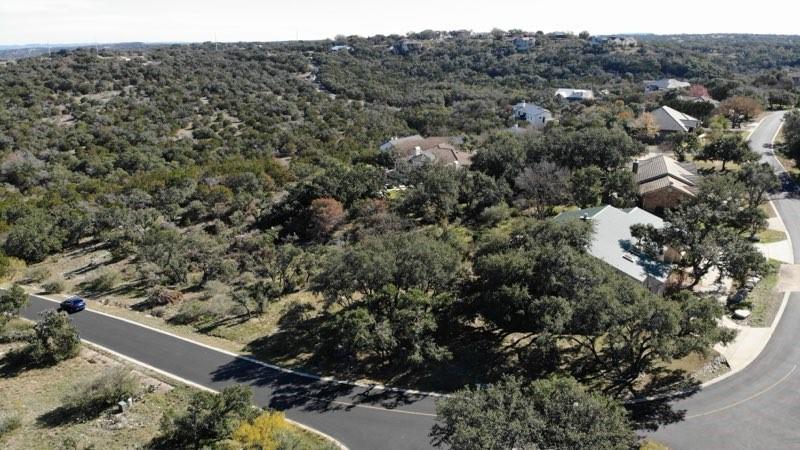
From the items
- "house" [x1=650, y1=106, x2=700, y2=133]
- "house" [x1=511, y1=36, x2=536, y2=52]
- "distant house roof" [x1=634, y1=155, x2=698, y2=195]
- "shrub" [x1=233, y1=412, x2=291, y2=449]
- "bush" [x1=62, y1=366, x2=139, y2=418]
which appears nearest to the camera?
"shrub" [x1=233, y1=412, x2=291, y2=449]

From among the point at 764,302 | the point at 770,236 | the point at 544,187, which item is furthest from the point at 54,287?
the point at 770,236

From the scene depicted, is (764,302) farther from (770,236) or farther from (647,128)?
(647,128)

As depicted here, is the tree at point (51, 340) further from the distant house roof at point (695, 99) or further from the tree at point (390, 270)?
the distant house roof at point (695, 99)

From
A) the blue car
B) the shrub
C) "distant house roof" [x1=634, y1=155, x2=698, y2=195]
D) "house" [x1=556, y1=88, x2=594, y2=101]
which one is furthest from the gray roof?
"house" [x1=556, y1=88, x2=594, y2=101]

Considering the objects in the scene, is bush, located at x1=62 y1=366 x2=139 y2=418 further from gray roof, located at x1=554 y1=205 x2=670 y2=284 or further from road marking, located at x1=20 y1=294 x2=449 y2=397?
gray roof, located at x1=554 y1=205 x2=670 y2=284

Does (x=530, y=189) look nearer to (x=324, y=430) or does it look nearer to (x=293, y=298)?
(x=293, y=298)

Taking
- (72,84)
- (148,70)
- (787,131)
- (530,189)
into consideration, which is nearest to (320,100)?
(148,70)
